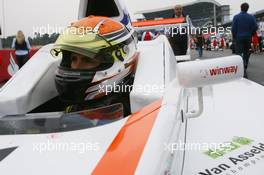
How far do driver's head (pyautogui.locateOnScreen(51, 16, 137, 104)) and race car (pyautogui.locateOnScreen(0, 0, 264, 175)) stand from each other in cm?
16

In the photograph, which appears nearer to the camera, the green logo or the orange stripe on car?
the orange stripe on car

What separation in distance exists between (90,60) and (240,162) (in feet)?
3.42

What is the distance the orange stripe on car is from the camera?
4.29ft

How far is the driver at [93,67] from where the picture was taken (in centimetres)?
217

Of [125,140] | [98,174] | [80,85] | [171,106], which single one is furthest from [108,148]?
[80,85]

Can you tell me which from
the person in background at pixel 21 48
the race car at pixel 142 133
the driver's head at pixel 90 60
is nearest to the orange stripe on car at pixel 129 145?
the race car at pixel 142 133

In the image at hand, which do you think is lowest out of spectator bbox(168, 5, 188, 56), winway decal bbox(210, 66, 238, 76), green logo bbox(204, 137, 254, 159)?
green logo bbox(204, 137, 254, 159)

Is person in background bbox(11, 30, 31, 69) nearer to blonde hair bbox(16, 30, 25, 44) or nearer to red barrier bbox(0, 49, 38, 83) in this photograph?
blonde hair bbox(16, 30, 25, 44)

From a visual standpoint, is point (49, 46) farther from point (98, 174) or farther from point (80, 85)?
point (98, 174)

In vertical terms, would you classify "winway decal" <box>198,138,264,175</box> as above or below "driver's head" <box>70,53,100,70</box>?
below

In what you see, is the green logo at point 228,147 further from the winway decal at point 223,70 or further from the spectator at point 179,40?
the spectator at point 179,40

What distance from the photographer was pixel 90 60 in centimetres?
226

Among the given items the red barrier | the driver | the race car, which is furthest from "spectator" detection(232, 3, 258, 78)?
the red barrier

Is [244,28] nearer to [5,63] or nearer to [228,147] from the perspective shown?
[228,147]
